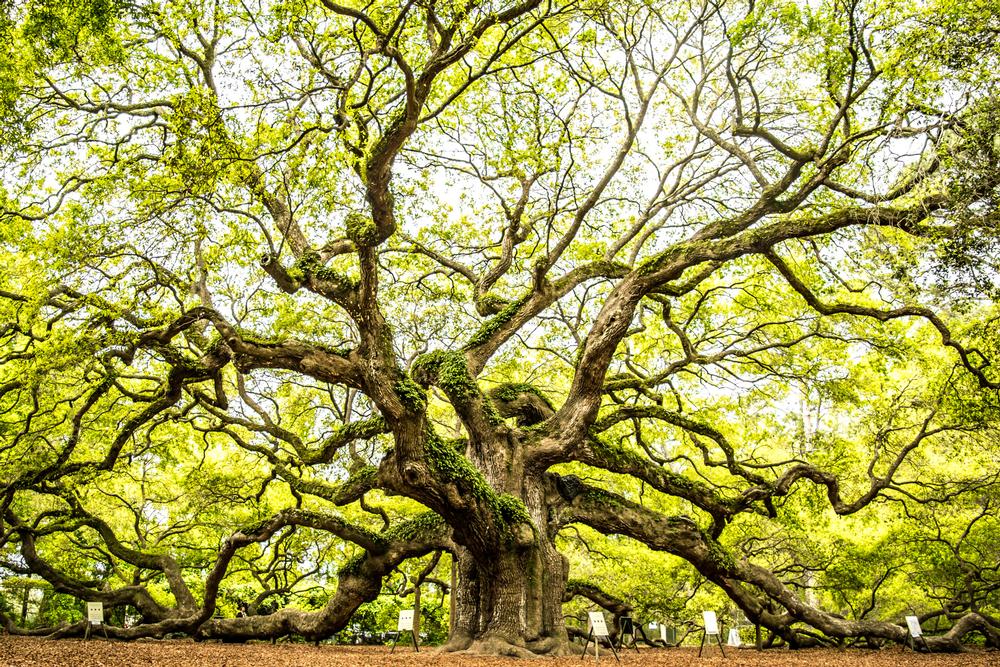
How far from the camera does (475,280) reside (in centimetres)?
1276

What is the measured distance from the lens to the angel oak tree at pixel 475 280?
740 centimetres

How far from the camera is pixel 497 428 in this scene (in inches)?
408

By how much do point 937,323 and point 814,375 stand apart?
3329 millimetres

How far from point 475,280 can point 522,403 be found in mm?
2704

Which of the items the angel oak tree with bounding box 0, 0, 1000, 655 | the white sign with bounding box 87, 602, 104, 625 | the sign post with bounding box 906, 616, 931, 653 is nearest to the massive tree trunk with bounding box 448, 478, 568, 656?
the angel oak tree with bounding box 0, 0, 1000, 655

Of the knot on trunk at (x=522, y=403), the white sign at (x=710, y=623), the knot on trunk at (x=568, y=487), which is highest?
the knot on trunk at (x=522, y=403)

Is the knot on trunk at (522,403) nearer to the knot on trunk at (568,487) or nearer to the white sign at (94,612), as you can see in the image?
the knot on trunk at (568,487)

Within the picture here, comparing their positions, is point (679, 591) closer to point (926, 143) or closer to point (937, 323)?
point (937, 323)

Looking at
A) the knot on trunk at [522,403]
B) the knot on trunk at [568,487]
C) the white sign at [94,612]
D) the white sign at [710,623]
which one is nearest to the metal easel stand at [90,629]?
the white sign at [94,612]

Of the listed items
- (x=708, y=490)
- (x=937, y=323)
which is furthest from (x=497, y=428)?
(x=937, y=323)

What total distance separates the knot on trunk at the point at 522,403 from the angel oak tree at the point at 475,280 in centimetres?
8

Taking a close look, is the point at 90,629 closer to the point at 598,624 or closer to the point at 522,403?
the point at 522,403

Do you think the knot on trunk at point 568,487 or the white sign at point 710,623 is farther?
the knot on trunk at point 568,487

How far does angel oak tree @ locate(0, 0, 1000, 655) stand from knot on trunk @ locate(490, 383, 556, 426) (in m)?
0.08
